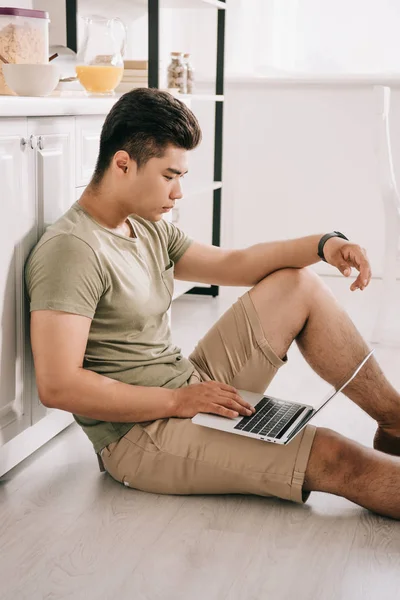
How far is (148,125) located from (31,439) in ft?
2.52

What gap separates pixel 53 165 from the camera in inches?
76.0

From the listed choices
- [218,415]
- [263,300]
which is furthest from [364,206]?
[218,415]

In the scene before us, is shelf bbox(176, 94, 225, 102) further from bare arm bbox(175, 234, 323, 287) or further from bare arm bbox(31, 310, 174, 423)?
bare arm bbox(31, 310, 174, 423)

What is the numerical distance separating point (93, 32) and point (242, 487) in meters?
1.44

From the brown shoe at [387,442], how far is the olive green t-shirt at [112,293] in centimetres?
45

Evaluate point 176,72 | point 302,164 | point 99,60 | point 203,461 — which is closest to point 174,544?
point 203,461

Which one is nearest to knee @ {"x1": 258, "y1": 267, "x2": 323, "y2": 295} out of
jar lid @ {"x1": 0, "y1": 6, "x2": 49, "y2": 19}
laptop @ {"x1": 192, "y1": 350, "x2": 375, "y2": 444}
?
laptop @ {"x1": 192, "y1": 350, "x2": 375, "y2": 444}

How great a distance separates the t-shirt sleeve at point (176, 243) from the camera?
2.03 meters

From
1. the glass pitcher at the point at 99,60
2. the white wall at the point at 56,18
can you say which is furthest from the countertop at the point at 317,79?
the glass pitcher at the point at 99,60

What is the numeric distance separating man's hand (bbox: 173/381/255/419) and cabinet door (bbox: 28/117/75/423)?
1.28 ft

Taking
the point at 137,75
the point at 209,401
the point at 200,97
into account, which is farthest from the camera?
the point at 200,97

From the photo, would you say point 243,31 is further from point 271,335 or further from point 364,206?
point 271,335

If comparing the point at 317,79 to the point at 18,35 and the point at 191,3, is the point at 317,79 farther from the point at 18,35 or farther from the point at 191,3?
the point at 18,35

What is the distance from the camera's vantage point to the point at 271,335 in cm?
193
